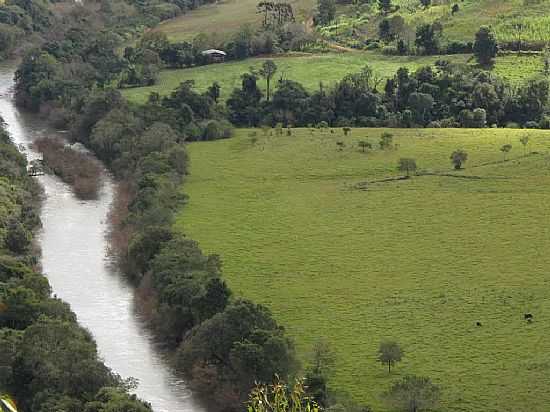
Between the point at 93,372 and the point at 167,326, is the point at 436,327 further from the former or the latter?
the point at 93,372

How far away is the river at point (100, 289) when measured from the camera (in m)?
58.0

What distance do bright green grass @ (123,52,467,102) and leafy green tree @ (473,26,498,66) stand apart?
2.04m

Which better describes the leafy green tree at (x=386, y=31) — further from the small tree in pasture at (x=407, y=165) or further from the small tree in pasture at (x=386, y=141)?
the small tree in pasture at (x=407, y=165)

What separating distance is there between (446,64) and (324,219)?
142ft

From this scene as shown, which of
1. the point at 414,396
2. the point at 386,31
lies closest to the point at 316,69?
the point at 386,31

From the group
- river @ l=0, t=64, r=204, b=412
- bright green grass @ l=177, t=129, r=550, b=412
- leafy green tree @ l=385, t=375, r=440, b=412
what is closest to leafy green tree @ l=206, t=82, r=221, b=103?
bright green grass @ l=177, t=129, r=550, b=412

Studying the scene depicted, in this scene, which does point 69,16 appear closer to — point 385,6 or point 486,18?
point 385,6

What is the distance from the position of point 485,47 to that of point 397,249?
5115 centimetres

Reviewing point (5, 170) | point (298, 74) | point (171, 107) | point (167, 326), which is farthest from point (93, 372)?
point (298, 74)

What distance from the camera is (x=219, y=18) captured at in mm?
150250

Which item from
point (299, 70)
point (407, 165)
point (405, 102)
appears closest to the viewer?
point (407, 165)

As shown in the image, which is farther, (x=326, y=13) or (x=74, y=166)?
(x=326, y=13)

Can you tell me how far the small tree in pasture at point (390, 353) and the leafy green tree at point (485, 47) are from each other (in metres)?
68.6

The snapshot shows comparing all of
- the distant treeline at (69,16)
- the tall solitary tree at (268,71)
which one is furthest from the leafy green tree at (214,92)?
the distant treeline at (69,16)
